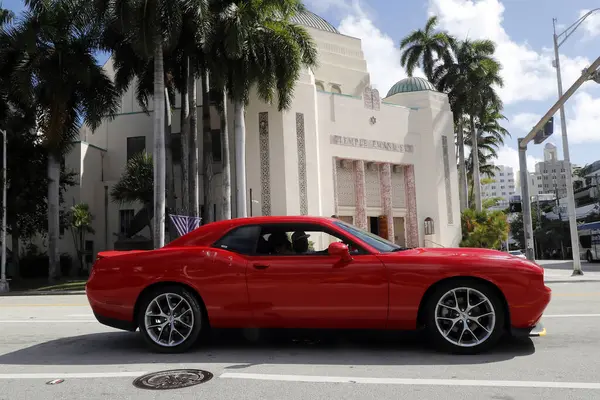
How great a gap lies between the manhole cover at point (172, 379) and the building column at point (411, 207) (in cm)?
3095

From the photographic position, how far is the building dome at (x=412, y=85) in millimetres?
37656

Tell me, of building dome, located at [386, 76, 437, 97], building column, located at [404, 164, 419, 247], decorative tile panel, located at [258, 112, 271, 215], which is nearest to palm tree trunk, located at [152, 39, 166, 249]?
decorative tile panel, located at [258, 112, 271, 215]

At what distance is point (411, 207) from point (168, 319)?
101 feet

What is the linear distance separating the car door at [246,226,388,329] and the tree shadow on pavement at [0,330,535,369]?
13.7 inches

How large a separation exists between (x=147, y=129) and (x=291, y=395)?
32.2 meters

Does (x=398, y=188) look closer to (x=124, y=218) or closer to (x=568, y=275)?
(x=568, y=275)

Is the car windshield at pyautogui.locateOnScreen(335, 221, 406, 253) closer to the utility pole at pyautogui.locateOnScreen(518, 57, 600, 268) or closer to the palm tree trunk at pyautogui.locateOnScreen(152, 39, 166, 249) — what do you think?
the utility pole at pyautogui.locateOnScreen(518, 57, 600, 268)

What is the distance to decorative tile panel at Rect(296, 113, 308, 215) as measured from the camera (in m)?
29.4

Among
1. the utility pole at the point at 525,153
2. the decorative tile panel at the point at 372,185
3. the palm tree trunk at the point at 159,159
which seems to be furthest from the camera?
the decorative tile panel at the point at 372,185

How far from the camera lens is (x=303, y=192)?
1160 inches

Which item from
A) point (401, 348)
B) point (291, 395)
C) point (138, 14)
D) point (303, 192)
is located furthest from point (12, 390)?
point (303, 192)

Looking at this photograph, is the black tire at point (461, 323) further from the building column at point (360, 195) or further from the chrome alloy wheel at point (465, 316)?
the building column at point (360, 195)

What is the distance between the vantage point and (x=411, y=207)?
35.1 meters

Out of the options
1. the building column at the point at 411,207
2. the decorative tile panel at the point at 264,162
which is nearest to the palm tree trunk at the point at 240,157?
the decorative tile panel at the point at 264,162
